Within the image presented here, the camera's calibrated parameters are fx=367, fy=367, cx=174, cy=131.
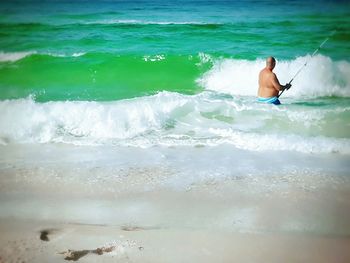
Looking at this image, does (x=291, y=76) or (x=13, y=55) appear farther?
(x=291, y=76)

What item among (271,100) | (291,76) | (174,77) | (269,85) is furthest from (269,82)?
(174,77)

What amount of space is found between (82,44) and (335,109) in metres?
3.15

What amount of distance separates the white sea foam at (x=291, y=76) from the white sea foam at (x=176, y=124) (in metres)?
0.55

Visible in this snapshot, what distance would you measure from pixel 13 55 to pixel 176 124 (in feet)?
6.29

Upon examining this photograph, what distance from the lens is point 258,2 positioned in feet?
21.0

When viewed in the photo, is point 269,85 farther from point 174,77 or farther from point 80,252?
point 80,252

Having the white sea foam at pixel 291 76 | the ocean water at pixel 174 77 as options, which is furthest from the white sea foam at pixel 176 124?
the white sea foam at pixel 291 76

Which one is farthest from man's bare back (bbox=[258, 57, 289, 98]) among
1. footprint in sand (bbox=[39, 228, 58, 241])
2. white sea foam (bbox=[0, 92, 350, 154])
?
footprint in sand (bbox=[39, 228, 58, 241])

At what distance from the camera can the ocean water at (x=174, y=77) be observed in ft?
9.77

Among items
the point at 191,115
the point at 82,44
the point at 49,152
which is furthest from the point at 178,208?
the point at 82,44

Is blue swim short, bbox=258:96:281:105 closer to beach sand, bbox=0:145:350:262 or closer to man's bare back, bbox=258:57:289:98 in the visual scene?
man's bare back, bbox=258:57:289:98

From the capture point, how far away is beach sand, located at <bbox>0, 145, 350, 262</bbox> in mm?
1744

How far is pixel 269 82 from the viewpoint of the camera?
3.09m

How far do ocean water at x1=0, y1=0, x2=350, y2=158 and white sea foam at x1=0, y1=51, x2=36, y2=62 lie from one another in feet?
0.06
